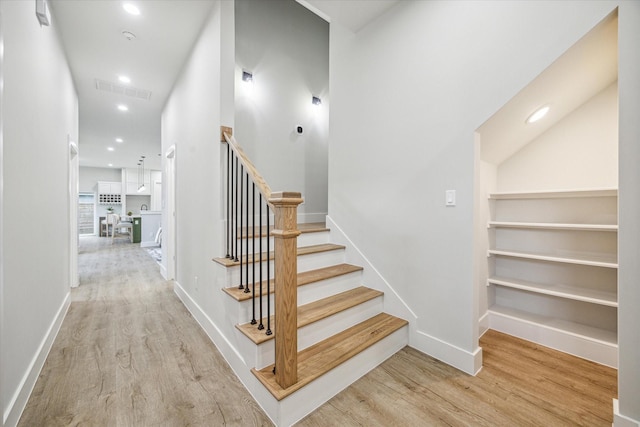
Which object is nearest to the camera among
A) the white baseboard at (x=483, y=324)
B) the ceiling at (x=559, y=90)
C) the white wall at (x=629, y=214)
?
the white wall at (x=629, y=214)

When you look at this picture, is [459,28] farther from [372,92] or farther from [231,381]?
[231,381]

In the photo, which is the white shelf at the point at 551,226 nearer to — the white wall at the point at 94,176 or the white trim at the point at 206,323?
the white trim at the point at 206,323

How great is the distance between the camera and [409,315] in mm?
2295

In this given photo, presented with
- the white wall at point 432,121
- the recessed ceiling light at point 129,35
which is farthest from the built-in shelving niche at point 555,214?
the recessed ceiling light at point 129,35

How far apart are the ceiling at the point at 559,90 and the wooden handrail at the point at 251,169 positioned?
150cm

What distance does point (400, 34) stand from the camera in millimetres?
2320

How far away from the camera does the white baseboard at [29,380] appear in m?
Answer: 1.43

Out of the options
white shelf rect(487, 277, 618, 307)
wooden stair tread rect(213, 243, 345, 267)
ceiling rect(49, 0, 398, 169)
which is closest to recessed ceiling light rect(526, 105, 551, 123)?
white shelf rect(487, 277, 618, 307)

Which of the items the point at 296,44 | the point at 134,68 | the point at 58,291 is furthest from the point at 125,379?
the point at 296,44

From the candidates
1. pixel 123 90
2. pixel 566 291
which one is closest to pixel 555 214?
pixel 566 291

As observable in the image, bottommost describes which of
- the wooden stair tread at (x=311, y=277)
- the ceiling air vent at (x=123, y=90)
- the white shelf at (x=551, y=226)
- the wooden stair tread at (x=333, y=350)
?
the wooden stair tread at (x=333, y=350)

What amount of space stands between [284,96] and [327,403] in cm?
345

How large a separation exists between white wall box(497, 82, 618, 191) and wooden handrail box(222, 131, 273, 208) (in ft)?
7.59

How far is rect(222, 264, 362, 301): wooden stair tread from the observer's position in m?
1.95
